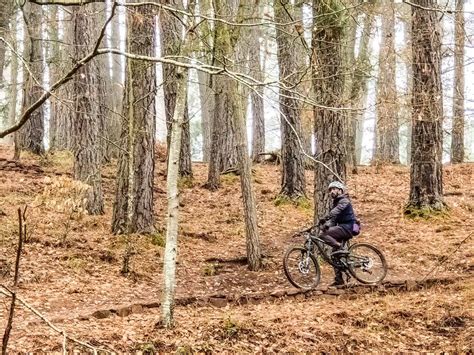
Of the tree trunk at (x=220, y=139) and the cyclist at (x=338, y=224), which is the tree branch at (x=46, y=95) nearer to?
the cyclist at (x=338, y=224)

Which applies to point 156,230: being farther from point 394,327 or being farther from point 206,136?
point 206,136

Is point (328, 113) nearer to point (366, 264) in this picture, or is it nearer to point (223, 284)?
point (366, 264)

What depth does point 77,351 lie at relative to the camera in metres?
5.99

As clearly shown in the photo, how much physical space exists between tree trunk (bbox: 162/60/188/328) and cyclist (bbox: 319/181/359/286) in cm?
358

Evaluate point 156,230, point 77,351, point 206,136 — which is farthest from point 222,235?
point 206,136

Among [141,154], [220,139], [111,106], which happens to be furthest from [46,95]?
[111,106]

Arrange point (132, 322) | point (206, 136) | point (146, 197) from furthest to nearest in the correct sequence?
point (206, 136), point (146, 197), point (132, 322)

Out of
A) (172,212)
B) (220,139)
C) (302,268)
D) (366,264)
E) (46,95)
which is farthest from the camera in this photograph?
(220,139)

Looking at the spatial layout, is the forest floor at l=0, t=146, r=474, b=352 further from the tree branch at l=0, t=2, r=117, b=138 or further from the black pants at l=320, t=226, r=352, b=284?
the tree branch at l=0, t=2, r=117, b=138

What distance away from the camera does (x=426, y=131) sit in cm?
1237

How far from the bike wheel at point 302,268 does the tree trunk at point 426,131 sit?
13.8 feet

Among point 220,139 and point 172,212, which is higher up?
point 220,139

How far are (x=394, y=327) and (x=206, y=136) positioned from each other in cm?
1985

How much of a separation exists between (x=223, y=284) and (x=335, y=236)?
2.10 meters
